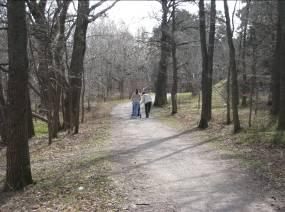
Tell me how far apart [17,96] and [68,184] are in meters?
2.19

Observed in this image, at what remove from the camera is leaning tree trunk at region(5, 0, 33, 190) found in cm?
889

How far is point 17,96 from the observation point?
906 cm

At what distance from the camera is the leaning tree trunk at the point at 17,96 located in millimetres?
8891

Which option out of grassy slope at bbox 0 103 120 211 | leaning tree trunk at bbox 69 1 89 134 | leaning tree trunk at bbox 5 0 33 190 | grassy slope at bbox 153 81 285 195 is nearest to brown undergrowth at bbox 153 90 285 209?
grassy slope at bbox 153 81 285 195

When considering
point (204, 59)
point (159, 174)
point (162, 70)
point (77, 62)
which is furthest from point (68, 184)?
point (162, 70)

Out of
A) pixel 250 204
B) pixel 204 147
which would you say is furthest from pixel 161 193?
pixel 204 147

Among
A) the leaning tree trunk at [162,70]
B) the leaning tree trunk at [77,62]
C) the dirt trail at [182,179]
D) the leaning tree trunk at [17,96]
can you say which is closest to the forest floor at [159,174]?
the dirt trail at [182,179]

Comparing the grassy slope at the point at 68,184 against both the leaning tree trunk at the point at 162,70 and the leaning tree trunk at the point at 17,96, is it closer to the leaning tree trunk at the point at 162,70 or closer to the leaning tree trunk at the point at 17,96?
the leaning tree trunk at the point at 17,96

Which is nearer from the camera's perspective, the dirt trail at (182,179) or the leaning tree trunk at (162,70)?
the dirt trail at (182,179)

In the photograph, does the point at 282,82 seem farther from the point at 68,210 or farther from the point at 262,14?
the point at 262,14

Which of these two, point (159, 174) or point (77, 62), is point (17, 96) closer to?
point (159, 174)

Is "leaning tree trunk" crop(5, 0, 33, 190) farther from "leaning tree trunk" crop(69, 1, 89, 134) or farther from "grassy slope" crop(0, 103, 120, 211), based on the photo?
"leaning tree trunk" crop(69, 1, 89, 134)

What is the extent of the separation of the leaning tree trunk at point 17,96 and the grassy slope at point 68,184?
1.52 feet

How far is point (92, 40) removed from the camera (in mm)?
46594
